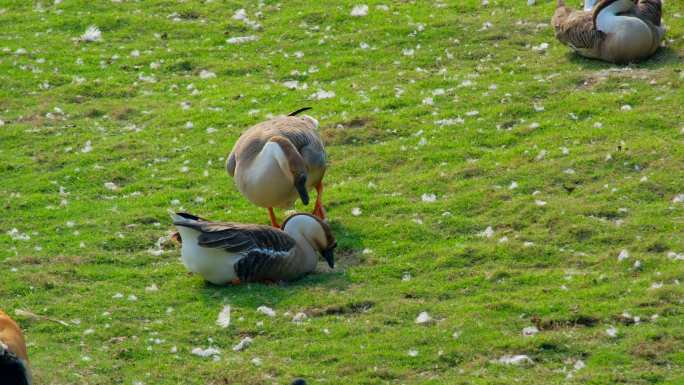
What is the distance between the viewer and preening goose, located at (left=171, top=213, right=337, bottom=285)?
12.3 meters

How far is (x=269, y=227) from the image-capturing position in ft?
42.2

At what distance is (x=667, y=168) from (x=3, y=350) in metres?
8.85

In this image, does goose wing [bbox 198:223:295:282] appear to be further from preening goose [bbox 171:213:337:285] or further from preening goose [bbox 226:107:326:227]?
preening goose [bbox 226:107:326:227]

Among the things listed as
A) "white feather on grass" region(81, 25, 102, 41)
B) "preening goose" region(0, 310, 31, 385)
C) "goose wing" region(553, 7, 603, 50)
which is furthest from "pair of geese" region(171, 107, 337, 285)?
"white feather on grass" region(81, 25, 102, 41)

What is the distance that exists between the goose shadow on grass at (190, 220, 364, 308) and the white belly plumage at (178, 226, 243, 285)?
6.7 inches

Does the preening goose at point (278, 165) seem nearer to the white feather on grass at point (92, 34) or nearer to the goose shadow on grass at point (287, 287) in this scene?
the goose shadow on grass at point (287, 287)

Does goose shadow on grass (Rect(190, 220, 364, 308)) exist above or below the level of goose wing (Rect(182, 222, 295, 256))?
below

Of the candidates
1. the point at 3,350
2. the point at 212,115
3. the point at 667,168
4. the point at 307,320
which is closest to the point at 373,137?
the point at 212,115

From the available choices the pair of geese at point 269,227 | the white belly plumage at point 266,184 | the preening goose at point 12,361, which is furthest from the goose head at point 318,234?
the preening goose at point 12,361

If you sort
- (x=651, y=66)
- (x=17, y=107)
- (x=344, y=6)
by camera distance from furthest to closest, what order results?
1. (x=344, y=6)
2. (x=17, y=107)
3. (x=651, y=66)

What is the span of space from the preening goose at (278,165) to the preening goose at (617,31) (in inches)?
240

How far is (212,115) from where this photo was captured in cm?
1847

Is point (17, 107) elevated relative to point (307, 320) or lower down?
lower down

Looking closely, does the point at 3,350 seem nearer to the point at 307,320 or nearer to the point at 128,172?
the point at 307,320
